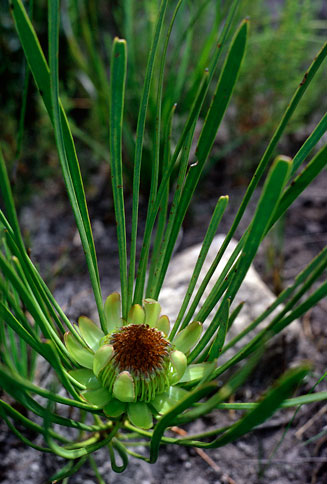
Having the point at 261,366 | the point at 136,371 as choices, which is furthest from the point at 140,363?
the point at 261,366

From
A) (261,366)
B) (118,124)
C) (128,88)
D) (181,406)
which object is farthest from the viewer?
(128,88)

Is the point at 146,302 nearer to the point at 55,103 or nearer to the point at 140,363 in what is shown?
the point at 140,363

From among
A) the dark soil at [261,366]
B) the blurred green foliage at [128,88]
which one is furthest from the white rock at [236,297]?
the blurred green foliage at [128,88]

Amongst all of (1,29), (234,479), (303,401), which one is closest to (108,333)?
(303,401)

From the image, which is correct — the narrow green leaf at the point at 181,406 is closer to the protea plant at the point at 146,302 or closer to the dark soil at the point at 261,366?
the protea plant at the point at 146,302

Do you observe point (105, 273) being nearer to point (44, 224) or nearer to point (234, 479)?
point (44, 224)

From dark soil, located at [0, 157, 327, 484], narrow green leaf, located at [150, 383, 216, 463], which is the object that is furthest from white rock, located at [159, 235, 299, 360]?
narrow green leaf, located at [150, 383, 216, 463]
